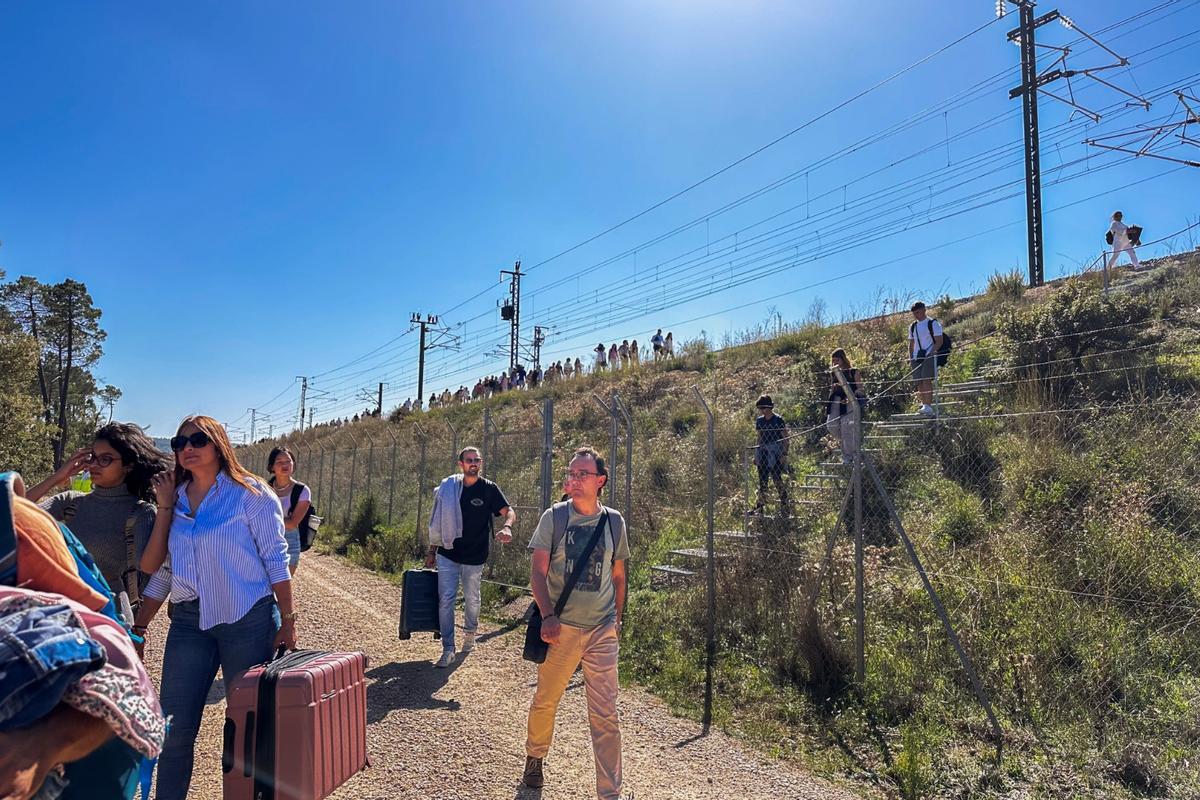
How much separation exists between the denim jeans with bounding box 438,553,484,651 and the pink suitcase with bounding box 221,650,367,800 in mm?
3648

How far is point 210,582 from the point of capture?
3.16 meters

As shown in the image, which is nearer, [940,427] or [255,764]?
[255,764]

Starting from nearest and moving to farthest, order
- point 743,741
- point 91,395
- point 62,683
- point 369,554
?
point 62,683
point 743,741
point 369,554
point 91,395

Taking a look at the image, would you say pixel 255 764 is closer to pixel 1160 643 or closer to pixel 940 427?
pixel 1160 643

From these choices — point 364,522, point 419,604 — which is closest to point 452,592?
point 419,604

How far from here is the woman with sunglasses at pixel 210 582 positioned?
10.2ft

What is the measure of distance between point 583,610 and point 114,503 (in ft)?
8.29

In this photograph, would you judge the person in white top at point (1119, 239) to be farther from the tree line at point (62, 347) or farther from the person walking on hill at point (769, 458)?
the tree line at point (62, 347)

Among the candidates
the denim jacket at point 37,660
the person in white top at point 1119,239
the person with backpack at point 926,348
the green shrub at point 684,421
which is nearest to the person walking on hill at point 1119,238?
the person in white top at point 1119,239

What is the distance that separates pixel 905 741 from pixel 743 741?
1066 millimetres

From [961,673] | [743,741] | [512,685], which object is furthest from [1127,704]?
[512,685]

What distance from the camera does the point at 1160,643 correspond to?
4953 millimetres

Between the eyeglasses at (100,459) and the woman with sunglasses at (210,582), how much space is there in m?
0.51

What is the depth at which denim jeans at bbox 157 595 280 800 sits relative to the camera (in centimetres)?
306
